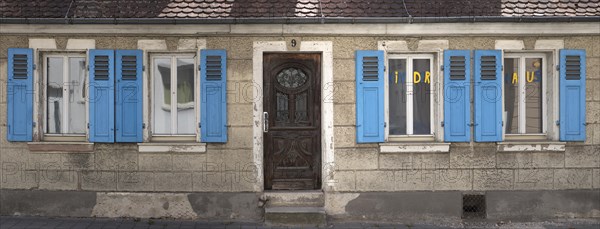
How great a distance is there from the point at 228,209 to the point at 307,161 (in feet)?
4.59

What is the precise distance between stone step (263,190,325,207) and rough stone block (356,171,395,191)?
62cm

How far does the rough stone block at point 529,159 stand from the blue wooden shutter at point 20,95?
23.2ft

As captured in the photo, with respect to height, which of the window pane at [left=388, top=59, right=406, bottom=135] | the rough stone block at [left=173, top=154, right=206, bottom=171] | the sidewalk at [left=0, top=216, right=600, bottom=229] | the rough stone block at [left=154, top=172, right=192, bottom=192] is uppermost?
the window pane at [left=388, top=59, right=406, bottom=135]

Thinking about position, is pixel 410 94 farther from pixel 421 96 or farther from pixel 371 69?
pixel 371 69

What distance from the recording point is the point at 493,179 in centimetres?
923

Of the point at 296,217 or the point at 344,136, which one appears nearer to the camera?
the point at 296,217

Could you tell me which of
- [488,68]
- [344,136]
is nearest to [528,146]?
[488,68]

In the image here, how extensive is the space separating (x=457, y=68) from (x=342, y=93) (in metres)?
1.77

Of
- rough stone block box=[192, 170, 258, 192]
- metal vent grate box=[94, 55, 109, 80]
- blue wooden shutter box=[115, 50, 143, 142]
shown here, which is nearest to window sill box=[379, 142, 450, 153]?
rough stone block box=[192, 170, 258, 192]

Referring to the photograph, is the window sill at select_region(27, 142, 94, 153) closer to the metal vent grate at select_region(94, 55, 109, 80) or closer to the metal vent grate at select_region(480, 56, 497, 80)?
the metal vent grate at select_region(94, 55, 109, 80)

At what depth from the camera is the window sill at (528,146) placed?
360 inches

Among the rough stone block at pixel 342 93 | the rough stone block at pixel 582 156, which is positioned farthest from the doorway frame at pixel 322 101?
the rough stone block at pixel 582 156

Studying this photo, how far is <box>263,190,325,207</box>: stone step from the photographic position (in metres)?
9.09

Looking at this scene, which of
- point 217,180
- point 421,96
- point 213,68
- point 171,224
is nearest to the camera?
point 171,224
